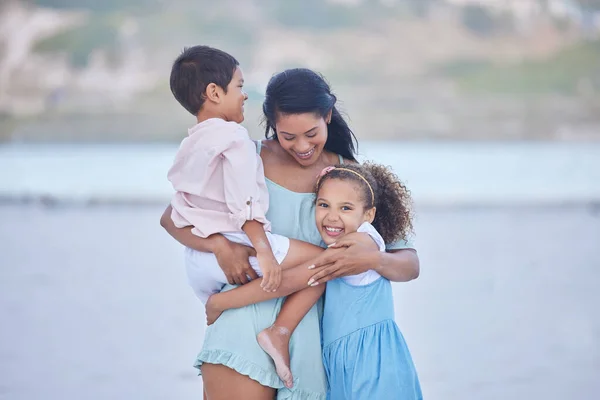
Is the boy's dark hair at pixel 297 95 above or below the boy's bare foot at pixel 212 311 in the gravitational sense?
above

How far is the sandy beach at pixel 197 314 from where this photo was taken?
4777mm

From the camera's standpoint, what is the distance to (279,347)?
2.43m

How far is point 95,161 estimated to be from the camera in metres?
23.5

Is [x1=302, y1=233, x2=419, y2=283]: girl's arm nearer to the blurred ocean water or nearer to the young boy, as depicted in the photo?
the young boy

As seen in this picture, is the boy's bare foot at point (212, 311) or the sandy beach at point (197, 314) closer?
the boy's bare foot at point (212, 311)

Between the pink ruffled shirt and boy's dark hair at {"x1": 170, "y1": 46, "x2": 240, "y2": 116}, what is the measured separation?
12 centimetres

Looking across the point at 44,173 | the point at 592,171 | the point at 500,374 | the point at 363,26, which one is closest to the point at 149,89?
the point at 363,26

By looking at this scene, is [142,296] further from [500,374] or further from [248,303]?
[248,303]

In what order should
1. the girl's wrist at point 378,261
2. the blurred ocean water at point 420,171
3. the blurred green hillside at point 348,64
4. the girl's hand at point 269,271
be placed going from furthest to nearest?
the blurred green hillside at point 348,64
the blurred ocean water at point 420,171
the girl's wrist at point 378,261
the girl's hand at point 269,271

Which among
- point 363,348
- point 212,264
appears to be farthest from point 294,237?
point 363,348

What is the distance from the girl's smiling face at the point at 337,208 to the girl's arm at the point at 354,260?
72mm

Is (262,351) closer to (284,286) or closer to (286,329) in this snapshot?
(286,329)

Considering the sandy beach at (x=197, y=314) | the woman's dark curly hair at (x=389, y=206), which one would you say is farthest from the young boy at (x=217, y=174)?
the sandy beach at (x=197, y=314)

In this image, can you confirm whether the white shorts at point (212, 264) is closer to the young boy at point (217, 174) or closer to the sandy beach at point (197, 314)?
the young boy at point (217, 174)
